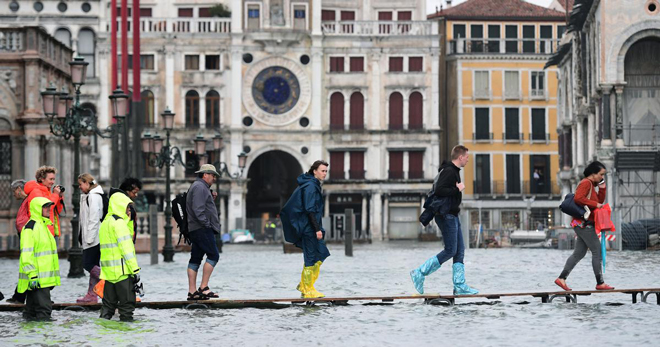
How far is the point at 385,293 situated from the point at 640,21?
23.2 m

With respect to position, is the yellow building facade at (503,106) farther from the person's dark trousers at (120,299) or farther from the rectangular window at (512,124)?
the person's dark trousers at (120,299)

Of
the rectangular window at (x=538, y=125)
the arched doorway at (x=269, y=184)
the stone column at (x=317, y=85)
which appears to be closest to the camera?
the stone column at (x=317, y=85)

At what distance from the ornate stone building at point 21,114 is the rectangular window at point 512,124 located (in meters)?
39.6

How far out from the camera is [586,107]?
43.3m

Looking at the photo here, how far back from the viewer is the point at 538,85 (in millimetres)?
71312

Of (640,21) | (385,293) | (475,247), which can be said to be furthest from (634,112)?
(385,293)

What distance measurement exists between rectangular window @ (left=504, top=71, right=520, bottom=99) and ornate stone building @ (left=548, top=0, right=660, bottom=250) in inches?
1089

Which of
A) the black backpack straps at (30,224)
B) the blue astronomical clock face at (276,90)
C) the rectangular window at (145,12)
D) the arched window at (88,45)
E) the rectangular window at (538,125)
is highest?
the rectangular window at (145,12)

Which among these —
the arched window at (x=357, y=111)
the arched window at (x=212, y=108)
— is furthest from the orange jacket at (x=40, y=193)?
the arched window at (x=357, y=111)

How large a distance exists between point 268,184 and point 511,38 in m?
15.9

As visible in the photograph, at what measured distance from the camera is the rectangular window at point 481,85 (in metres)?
71.1

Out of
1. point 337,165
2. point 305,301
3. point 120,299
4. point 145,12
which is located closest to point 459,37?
point 337,165

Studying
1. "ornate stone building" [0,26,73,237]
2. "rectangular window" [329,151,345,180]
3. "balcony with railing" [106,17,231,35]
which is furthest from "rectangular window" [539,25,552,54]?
"ornate stone building" [0,26,73,237]

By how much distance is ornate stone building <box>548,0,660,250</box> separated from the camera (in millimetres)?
37750
